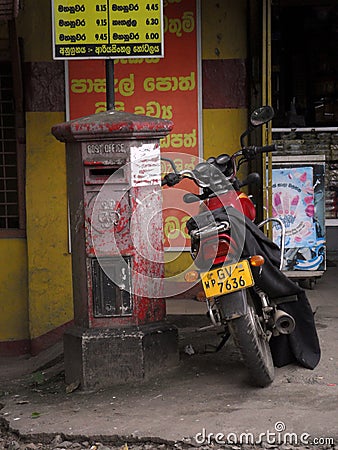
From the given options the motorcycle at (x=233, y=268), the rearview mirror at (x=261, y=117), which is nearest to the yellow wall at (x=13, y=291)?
the motorcycle at (x=233, y=268)

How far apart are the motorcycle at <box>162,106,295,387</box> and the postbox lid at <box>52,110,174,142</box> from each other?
41cm

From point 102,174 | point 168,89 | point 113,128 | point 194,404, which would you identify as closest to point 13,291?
point 168,89

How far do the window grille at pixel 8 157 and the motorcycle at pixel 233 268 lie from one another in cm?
282

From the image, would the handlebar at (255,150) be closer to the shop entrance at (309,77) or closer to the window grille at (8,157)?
the window grille at (8,157)

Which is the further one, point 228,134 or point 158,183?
point 228,134

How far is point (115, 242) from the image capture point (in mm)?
5551

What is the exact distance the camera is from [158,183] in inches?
222

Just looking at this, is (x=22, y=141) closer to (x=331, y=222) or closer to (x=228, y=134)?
(x=228, y=134)

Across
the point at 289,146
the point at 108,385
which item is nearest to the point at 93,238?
the point at 108,385

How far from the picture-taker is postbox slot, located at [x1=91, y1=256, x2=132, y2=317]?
18.2ft

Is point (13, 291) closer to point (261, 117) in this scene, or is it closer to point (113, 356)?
point (113, 356)

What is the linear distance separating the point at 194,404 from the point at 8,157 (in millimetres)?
3597

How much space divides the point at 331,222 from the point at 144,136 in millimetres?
4751

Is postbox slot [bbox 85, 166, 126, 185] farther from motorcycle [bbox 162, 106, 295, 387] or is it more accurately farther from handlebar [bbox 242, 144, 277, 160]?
handlebar [bbox 242, 144, 277, 160]
